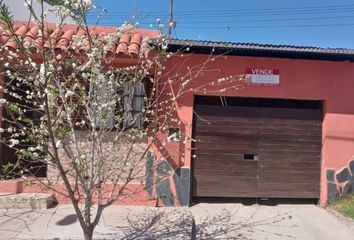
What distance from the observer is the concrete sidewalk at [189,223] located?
20.9 feet

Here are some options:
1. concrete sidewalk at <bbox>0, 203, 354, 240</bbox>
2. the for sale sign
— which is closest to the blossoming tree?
concrete sidewalk at <bbox>0, 203, 354, 240</bbox>

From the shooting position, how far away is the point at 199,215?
7.74m

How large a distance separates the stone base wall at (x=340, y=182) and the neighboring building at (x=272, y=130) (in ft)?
0.07

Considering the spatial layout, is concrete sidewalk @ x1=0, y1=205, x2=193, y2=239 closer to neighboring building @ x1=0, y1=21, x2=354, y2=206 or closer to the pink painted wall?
neighboring building @ x1=0, y1=21, x2=354, y2=206

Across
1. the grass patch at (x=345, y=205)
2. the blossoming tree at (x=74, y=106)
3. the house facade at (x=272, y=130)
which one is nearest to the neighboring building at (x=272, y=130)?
the house facade at (x=272, y=130)

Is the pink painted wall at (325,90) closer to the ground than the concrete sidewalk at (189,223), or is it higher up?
higher up

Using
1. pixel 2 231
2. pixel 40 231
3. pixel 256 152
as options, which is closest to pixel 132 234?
pixel 40 231

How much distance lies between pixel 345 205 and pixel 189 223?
331cm

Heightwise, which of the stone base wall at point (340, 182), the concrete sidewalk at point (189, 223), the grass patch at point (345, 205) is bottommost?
the concrete sidewalk at point (189, 223)

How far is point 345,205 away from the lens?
830 centimetres

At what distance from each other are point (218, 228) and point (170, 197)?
160cm

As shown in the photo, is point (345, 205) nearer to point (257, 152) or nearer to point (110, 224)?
point (257, 152)

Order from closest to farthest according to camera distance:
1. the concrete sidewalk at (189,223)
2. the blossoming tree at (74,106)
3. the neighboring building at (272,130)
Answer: the blossoming tree at (74,106)
the concrete sidewalk at (189,223)
the neighboring building at (272,130)

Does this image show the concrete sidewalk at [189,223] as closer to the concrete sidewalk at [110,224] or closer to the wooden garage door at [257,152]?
the concrete sidewalk at [110,224]
